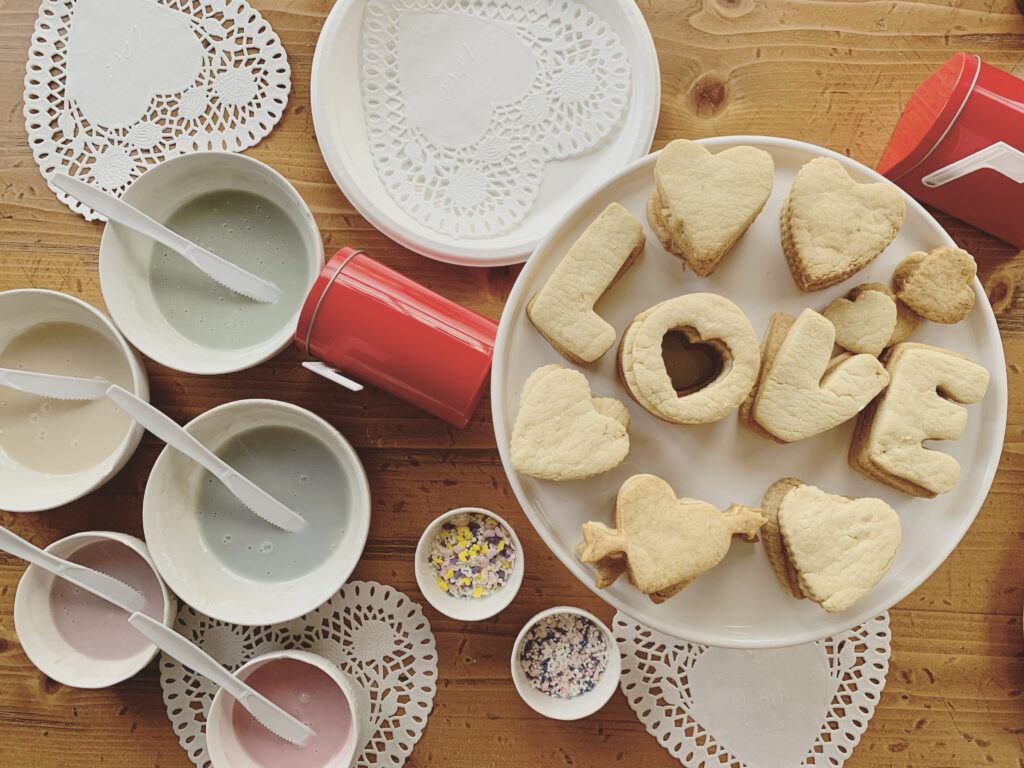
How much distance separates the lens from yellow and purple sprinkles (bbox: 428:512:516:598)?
3.50 feet

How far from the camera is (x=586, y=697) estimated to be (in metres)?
1.06

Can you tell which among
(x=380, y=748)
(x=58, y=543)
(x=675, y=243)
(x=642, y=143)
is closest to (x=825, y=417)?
(x=675, y=243)

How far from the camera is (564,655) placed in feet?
3.56

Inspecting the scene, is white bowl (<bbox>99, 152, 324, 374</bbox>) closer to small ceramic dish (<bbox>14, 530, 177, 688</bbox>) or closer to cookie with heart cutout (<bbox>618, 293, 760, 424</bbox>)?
small ceramic dish (<bbox>14, 530, 177, 688</bbox>)

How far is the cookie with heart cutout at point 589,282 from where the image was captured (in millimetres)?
813

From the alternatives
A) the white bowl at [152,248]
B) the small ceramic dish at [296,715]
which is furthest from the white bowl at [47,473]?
the small ceramic dish at [296,715]

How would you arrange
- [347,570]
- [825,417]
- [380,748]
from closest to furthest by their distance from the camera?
[825,417]
[347,570]
[380,748]

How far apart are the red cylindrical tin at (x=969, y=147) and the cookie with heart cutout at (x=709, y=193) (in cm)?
33

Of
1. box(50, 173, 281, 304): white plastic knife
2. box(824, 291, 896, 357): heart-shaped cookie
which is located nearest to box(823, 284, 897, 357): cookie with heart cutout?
box(824, 291, 896, 357): heart-shaped cookie

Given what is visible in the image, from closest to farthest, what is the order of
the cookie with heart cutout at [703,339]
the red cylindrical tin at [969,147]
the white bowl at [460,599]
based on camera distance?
the cookie with heart cutout at [703,339] < the red cylindrical tin at [969,147] < the white bowl at [460,599]

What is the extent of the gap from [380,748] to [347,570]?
Answer: 1.12 ft

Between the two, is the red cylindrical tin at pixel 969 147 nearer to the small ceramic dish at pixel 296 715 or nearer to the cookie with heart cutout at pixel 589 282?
the cookie with heart cutout at pixel 589 282

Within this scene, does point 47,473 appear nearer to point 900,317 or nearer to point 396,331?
point 396,331

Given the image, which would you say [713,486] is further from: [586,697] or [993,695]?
[993,695]
